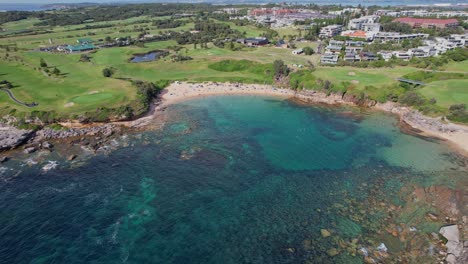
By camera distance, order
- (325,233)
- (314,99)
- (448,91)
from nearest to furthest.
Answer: (325,233), (448,91), (314,99)

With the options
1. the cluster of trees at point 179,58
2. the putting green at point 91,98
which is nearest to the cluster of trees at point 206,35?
the cluster of trees at point 179,58

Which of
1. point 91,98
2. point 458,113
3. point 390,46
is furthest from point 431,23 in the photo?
point 91,98

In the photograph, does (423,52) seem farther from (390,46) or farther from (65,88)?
(65,88)

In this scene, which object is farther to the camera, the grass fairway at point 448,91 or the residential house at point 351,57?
the residential house at point 351,57

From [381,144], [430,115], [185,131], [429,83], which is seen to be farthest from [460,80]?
[185,131]

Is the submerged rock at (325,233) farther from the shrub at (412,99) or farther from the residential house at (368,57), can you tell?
the residential house at (368,57)

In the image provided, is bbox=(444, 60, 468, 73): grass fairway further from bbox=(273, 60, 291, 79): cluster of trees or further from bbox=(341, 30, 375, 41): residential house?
bbox=(273, 60, 291, 79): cluster of trees
